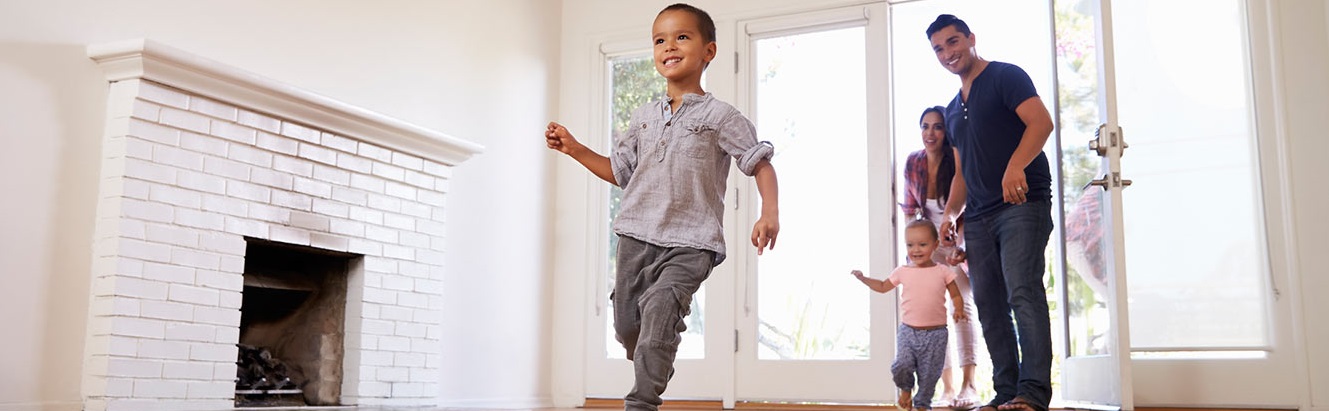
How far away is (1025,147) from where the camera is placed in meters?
3.15

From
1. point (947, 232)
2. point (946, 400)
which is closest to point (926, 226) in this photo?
point (947, 232)

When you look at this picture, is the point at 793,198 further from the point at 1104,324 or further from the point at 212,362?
the point at 212,362

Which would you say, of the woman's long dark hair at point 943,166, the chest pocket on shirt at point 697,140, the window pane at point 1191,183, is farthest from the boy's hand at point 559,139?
the window pane at point 1191,183

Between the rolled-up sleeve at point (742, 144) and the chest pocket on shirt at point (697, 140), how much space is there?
2 cm

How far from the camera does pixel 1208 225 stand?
3.91 meters

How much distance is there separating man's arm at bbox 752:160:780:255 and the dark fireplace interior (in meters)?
1.90

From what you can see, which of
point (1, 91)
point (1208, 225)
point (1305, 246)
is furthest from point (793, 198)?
point (1, 91)

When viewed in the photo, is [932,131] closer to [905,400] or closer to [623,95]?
[905,400]

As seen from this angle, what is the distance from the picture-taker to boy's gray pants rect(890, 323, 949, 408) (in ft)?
12.5

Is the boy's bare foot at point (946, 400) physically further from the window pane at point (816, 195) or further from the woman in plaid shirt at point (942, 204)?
the window pane at point (816, 195)

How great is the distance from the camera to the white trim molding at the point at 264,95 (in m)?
2.91

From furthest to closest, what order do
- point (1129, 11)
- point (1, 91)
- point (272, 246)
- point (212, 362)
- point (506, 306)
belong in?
1. point (506, 306)
2. point (1129, 11)
3. point (272, 246)
4. point (212, 362)
5. point (1, 91)

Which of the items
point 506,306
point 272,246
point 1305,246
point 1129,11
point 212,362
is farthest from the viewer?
point 506,306

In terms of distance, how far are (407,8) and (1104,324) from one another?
2.80 metres
